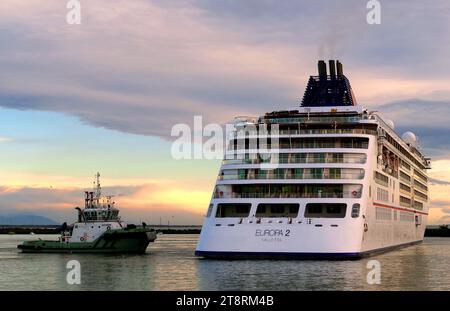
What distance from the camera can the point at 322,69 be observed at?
79.8m

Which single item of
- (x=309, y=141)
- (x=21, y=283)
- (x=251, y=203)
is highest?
(x=309, y=141)

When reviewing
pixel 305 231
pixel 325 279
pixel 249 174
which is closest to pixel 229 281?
pixel 325 279

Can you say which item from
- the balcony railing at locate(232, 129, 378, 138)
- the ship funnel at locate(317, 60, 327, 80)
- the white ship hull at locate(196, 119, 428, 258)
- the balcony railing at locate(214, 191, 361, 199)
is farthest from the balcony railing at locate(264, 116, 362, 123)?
the ship funnel at locate(317, 60, 327, 80)

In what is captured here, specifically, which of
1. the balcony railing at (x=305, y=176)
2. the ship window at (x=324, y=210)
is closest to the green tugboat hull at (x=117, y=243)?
the balcony railing at (x=305, y=176)

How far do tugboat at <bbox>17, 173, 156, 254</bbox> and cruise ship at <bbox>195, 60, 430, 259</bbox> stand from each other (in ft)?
77.7

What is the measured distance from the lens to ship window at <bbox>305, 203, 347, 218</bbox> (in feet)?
199

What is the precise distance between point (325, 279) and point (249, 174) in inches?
680

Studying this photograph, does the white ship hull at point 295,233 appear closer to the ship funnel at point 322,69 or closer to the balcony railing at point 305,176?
the balcony railing at point 305,176

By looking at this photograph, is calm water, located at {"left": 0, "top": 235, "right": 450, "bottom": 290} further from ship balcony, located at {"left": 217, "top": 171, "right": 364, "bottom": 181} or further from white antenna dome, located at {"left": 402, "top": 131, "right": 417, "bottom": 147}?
white antenna dome, located at {"left": 402, "top": 131, "right": 417, "bottom": 147}

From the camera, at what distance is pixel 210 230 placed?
5978 cm

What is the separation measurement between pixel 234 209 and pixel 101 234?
2715 cm

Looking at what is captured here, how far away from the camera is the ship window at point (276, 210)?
61562mm
